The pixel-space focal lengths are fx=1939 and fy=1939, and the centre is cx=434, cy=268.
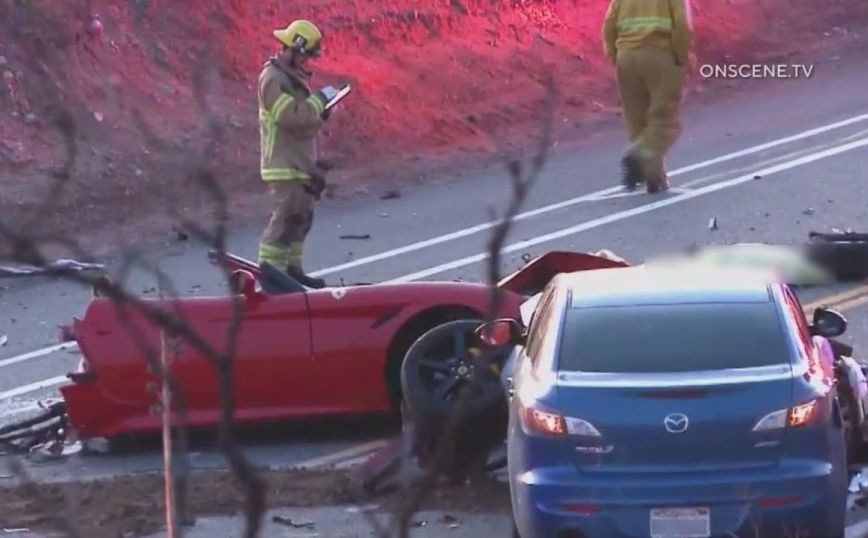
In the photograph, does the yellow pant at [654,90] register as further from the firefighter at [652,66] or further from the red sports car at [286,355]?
the red sports car at [286,355]

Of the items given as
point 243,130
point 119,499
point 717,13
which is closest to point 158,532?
point 119,499

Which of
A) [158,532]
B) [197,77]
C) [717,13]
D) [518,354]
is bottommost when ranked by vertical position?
[158,532]

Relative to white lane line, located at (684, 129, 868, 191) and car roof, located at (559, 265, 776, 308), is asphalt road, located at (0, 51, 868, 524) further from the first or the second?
car roof, located at (559, 265, 776, 308)

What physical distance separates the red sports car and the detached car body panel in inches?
87.7

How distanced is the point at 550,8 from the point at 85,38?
5.57 metres

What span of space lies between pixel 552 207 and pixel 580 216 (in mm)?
486

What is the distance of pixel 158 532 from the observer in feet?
27.9

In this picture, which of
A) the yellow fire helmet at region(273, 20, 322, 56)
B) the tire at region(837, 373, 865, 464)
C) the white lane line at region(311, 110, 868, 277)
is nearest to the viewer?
the tire at region(837, 373, 865, 464)

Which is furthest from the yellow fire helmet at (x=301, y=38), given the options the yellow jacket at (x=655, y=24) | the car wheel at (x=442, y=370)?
the yellow jacket at (x=655, y=24)

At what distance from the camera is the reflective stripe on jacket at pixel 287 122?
1245 cm

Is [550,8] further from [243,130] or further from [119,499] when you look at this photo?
[119,499]

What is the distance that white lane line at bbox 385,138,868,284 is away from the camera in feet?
45.7

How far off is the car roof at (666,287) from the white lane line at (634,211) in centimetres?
497

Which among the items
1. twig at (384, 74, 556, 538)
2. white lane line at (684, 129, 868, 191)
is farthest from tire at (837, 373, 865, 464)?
white lane line at (684, 129, 868, 191)
